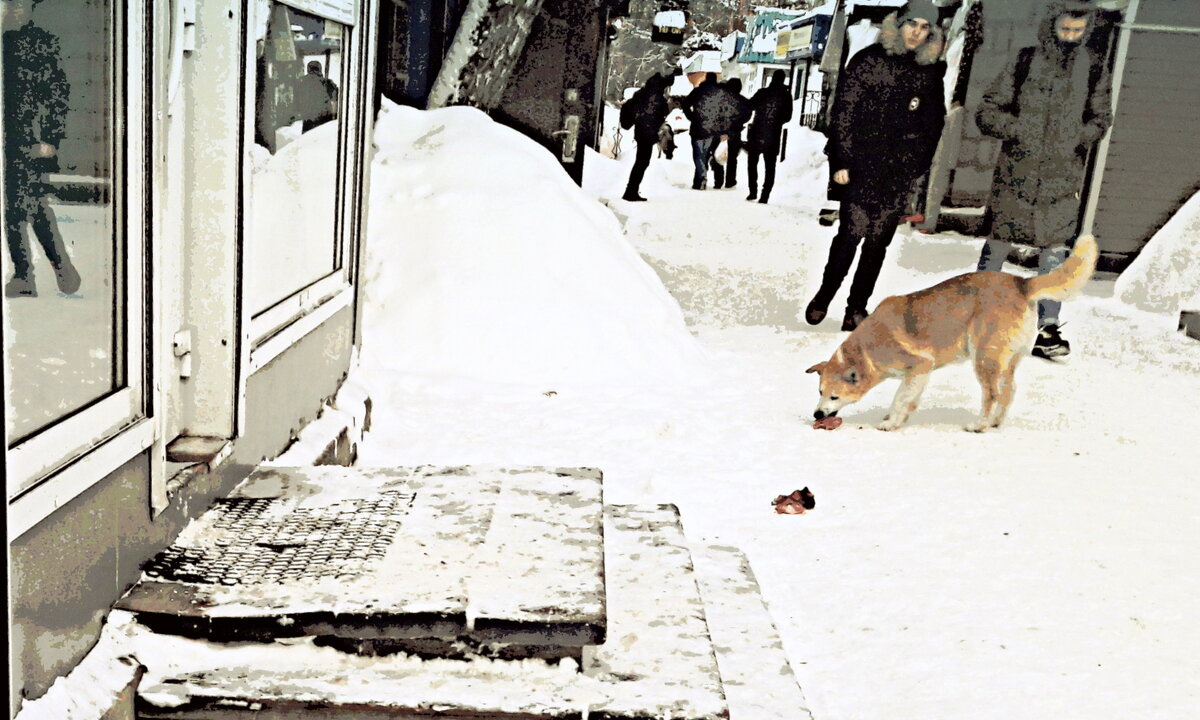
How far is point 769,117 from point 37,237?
16.1 m

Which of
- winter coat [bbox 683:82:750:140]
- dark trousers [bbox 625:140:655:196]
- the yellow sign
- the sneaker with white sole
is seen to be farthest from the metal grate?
the yellow sign

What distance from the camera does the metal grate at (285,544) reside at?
2.13m

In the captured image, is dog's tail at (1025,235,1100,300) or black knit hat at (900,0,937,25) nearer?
dog's tail at (1025,235,1100,300)

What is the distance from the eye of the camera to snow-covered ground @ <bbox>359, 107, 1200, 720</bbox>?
9.50 ft

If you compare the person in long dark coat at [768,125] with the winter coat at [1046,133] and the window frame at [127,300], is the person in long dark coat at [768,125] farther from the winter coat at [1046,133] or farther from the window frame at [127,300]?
the window frame at [127,300]

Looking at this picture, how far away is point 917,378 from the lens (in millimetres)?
5148

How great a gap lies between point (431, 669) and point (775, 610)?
4.63 feet

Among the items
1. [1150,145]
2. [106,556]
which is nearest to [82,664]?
[106,556]

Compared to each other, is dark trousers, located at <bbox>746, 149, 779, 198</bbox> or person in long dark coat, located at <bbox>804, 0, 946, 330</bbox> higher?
person in long dark coat, located at <bbox>804, 0, 946, 330</bbox>

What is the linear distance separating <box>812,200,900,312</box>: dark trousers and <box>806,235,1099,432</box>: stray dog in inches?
99.5

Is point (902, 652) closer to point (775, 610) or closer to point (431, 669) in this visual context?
point (775, 610)

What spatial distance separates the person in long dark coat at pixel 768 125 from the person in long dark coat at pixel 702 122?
975 millimetres

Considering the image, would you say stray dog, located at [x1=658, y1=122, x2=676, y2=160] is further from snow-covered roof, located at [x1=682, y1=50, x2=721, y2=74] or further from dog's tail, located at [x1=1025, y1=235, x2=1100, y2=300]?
dog's tail, located at [x1=1025, y1=235, x2=1100, y2=300]

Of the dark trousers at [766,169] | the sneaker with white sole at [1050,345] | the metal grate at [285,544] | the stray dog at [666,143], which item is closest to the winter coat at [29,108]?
the metal grate at [285,544]
